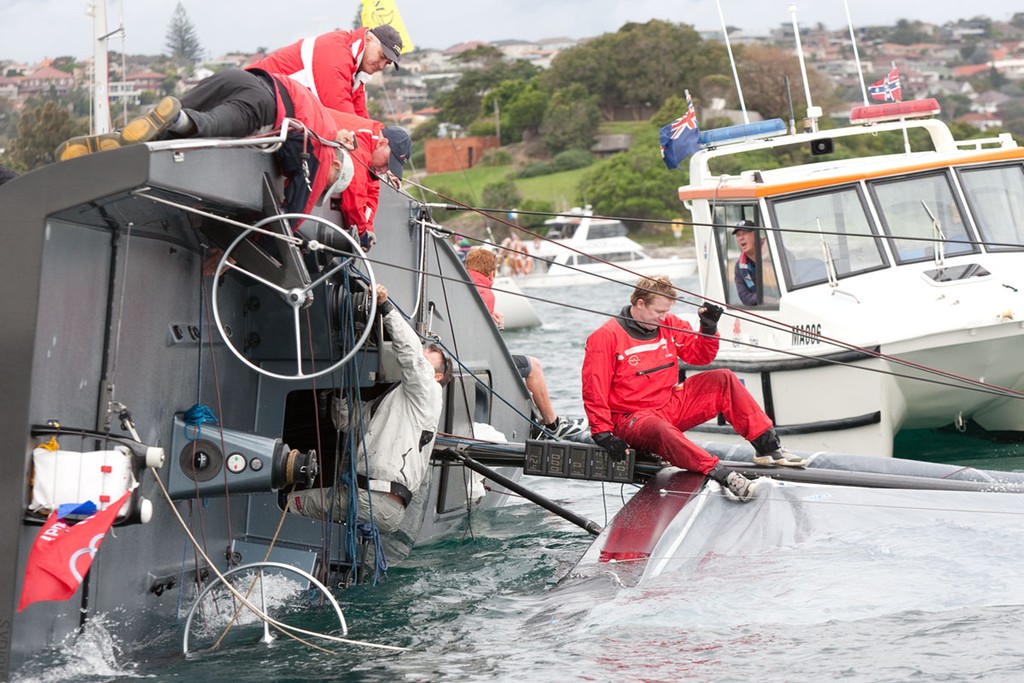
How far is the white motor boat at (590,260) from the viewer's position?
49.7 meters

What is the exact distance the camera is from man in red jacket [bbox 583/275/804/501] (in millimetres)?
8953

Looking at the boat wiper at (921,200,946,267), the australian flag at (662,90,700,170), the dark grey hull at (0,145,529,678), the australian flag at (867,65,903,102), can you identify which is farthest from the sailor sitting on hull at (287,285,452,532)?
the australian flag at (867,65,903,102)

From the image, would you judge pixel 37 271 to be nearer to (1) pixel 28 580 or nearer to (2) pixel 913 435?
(1) pixel 28 580

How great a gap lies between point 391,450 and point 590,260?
4756 centimetres

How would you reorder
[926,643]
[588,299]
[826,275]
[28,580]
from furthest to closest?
[588,299]
[826,275]
[926,643]
[28,580]

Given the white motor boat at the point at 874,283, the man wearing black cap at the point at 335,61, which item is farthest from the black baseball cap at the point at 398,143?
the white motor boat at the point at 874,283

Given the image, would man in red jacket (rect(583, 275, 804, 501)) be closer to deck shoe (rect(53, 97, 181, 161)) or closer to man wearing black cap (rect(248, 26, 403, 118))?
man wearing black cap (rect(248, 26, 403, 118))

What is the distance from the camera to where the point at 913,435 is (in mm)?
13297

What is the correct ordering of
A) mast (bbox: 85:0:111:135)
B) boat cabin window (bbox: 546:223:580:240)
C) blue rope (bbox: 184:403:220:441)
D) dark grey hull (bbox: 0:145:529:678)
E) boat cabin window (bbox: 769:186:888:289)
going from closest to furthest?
dark grey hull (bbox: 0:145:529:678) < blue rope (bbox: 184:403:220:441) < mast (bbox: 85:0:111:135) < boat cabin window (bbox: 769:186:888:289) < boat cabin window (bbox: 546:223:580:240)

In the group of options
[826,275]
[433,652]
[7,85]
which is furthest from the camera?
[826,275]

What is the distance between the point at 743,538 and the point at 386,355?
2454 mm

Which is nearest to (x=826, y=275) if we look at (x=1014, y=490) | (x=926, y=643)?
(x=1014, y=490)

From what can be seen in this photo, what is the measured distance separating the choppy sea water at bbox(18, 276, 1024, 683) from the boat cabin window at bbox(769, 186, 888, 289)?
522 centimetres

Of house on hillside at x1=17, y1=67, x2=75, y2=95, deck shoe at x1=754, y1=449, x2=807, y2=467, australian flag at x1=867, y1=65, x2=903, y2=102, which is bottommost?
deck shoe at x1=754, y1=449, x2=807, y2=467
